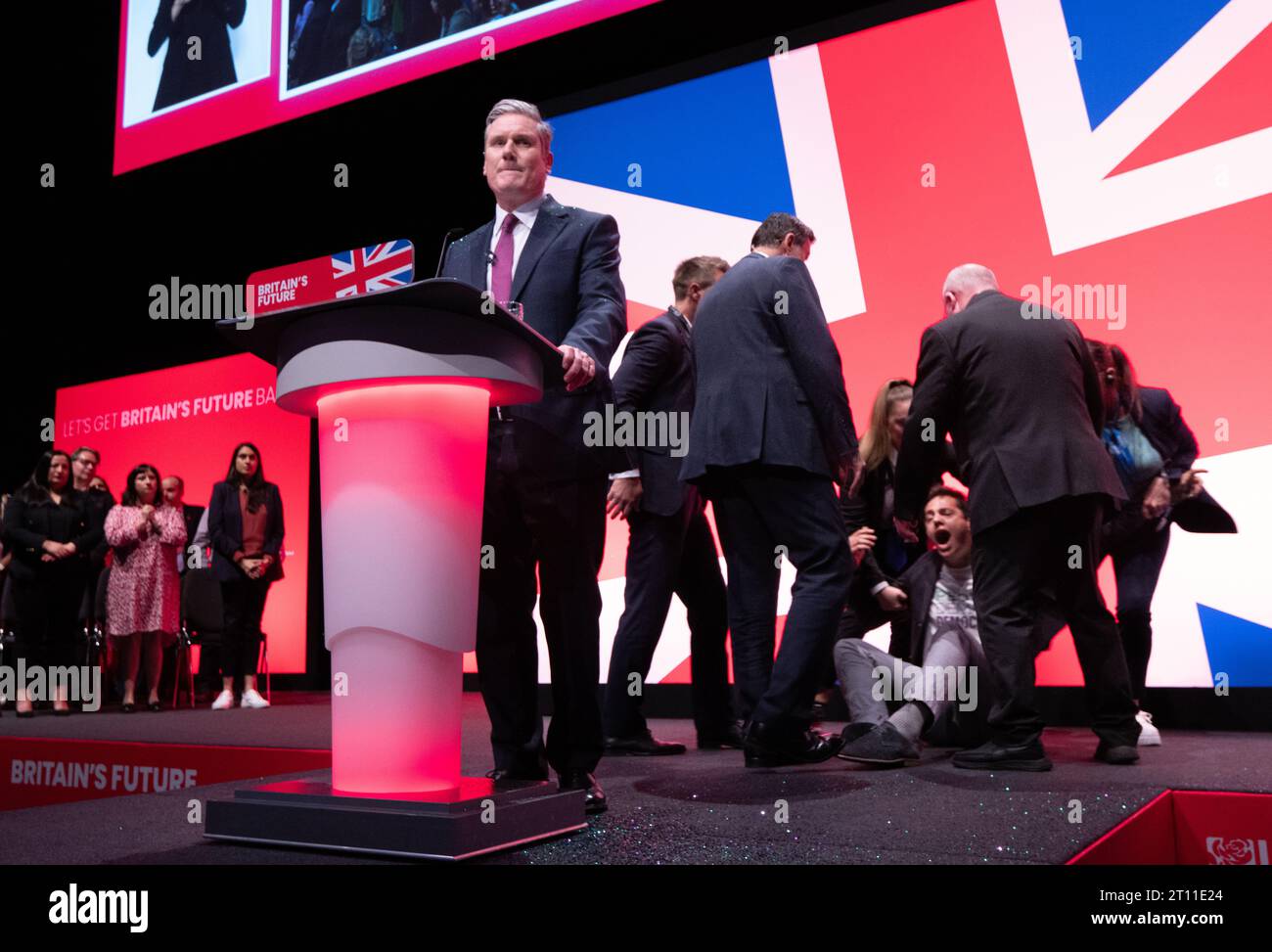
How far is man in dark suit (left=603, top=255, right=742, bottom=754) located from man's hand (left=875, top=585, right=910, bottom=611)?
541 millimetres

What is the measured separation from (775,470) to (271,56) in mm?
4427

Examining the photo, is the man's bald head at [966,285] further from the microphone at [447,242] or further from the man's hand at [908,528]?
the microphone at [447,242]

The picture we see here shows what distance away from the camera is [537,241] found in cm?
198

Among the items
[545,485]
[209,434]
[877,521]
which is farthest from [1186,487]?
[209,434]

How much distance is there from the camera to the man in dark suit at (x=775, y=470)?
273cm

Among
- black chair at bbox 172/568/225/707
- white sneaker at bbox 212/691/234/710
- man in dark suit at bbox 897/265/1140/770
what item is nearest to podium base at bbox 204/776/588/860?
man in dark suit at bbox 897/265/1140/770

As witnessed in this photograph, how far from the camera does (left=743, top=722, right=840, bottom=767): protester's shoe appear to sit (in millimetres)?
2719

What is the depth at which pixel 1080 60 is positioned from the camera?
14.4ft

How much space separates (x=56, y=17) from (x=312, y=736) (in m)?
5.94

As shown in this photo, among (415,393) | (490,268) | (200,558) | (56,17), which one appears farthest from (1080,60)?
(56,17)

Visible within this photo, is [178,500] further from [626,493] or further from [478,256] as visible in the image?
[478,256]

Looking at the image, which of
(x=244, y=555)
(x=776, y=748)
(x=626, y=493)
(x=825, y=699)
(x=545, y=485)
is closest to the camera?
(x=545, y=485)

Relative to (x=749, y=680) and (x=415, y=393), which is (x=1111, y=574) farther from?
(x=415, y=393)

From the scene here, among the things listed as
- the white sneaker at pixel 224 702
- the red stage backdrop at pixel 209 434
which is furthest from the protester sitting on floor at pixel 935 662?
the red stage backdrop at pixel 209 434
